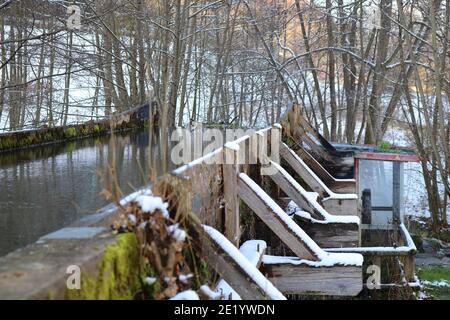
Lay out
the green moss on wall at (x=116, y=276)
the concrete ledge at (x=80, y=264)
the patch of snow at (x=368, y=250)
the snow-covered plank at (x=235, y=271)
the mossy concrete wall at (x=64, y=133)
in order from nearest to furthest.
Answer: the concrete ledge at (x=80, y=264), the green moss on wall at (x=116, y=276), the snow-covered plank at (x=235, y=271), the patch of snow at (x=368, y=250), the mossy concrete wall at (x=64, y=133)

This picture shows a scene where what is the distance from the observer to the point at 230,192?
434cm

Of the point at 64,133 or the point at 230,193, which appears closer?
the point at 230,193

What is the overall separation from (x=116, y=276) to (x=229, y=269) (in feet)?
3.23

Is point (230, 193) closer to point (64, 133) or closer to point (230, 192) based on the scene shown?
point (230, 192)

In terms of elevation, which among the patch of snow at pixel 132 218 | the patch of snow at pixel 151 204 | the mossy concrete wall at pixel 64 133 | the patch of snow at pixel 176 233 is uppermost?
the mossy concrete wall at pixel 64 133

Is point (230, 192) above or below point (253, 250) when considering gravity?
above

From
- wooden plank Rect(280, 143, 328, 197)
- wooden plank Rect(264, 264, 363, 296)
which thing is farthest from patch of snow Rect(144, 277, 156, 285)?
wooden plank Rect(280, 143, 328, 197)

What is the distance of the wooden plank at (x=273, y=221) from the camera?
4312mm

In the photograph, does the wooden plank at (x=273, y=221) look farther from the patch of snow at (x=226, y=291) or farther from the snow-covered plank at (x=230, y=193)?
the patch of snow at (x=226, y=291)

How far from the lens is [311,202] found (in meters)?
5.93

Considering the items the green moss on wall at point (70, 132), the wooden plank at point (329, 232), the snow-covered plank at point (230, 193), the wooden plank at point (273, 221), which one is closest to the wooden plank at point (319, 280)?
the wooden plank at point (273, 221)

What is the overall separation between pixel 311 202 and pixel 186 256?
9.93 ft

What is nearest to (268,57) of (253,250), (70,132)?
(70,132)
